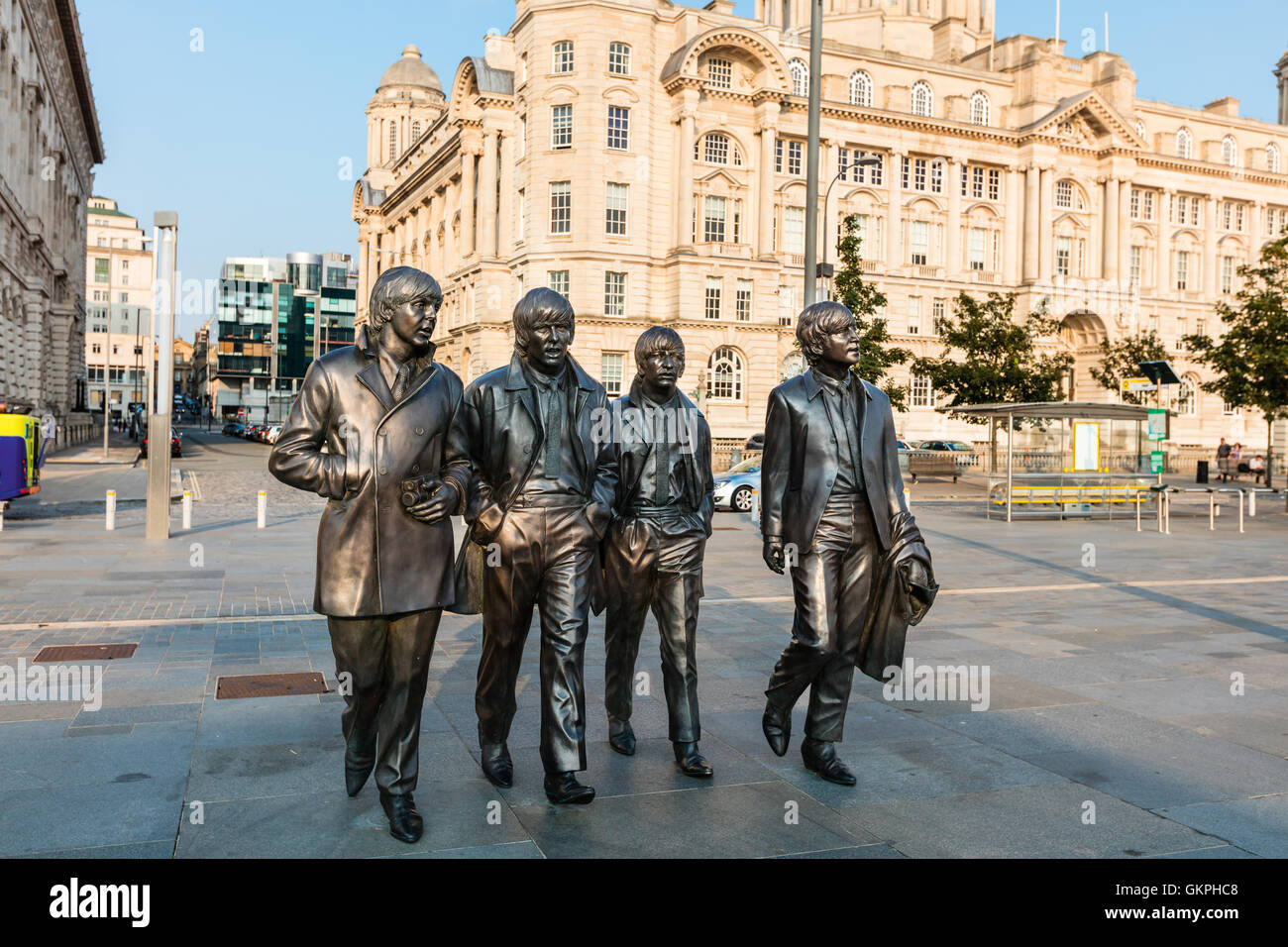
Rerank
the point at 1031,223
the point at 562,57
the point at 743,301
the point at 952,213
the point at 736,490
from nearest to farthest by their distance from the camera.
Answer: the point at 736,490, the point at 562,57, the point at 743,301, the point at 952,213, the point at 1031,223

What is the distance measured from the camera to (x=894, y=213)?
63406 millimetres

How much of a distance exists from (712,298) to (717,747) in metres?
50.4

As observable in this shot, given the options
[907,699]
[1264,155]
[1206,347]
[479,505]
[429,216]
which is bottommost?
[907,699]

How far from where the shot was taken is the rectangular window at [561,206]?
53250 mm

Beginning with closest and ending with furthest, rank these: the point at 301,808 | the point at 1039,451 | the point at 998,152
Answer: the point at 301,808 → the point at 1039,451 → the point at 998,152

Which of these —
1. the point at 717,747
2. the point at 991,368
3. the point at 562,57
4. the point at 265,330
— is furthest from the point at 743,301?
the point at 265,330

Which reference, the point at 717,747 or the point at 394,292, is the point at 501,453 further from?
the point at 717,747

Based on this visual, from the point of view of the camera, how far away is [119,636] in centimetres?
843

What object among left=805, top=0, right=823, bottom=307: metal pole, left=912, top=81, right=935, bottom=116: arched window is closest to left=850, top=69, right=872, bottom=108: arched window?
left=912, top=81, right=935, bottom=116: arched window

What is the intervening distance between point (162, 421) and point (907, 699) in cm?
1204

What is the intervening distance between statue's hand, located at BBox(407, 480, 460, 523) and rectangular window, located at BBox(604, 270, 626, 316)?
164ft

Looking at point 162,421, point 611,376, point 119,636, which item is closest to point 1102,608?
point 119,636

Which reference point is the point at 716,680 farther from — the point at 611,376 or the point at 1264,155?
the point at 1264,155

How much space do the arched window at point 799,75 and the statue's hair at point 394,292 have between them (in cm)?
6190
